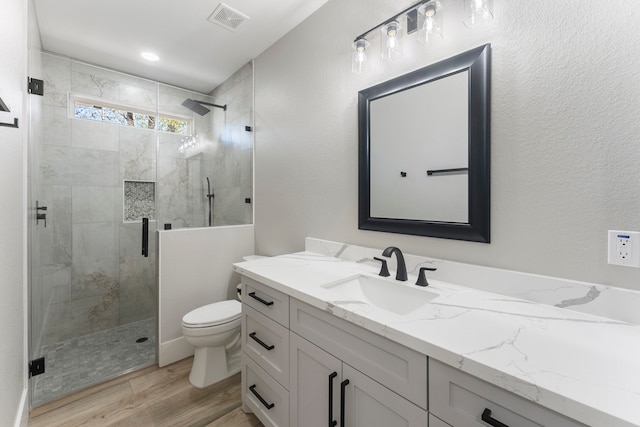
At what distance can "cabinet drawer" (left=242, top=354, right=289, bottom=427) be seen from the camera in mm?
1310

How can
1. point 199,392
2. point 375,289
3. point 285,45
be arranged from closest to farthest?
point 375,289
point 199,392
point 285,45

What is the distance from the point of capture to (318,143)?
201 cm

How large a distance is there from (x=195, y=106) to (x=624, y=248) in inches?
126

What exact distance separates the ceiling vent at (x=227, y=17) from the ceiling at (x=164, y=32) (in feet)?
0.08

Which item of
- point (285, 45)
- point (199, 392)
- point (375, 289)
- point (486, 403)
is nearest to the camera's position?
point (486, 403)

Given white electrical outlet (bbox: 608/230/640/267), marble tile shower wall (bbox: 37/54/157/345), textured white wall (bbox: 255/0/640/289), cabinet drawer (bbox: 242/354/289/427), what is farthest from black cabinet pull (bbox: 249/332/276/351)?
marble tile shower wall (bbox: 37/54/157/345)

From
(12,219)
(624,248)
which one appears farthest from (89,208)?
(624,248)

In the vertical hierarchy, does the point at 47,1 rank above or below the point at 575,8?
above

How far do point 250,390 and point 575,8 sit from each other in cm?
225

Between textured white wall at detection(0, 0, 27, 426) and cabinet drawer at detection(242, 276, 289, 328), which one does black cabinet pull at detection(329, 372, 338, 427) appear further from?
textured white wall at detection(0, 0, 27, 426)

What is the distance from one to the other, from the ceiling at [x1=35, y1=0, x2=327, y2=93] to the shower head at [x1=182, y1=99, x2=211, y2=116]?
37cm

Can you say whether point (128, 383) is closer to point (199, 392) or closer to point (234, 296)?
point (199, 392)

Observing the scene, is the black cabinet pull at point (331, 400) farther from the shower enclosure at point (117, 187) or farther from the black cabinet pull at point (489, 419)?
the shower enclosure at point (117, 187)

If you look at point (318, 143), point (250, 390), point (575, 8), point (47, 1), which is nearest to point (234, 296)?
point (250, 390)
